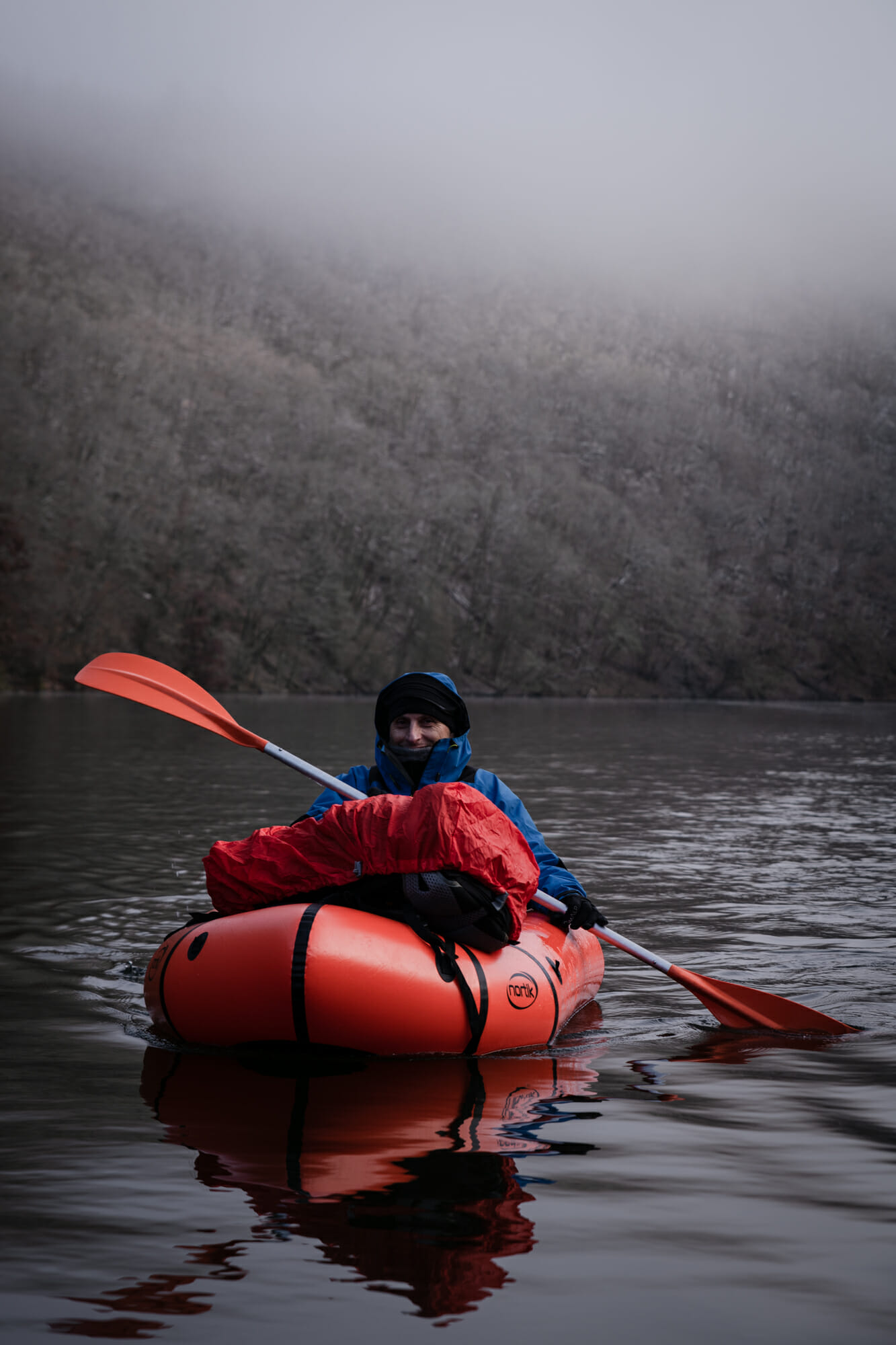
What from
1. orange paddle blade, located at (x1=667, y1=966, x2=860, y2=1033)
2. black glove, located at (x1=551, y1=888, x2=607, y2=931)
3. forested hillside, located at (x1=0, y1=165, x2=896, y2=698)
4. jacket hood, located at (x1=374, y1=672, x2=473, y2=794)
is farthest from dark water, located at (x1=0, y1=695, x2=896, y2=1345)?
forested hillside, located at (x1=0, y1=165, x2=896, y2=698)

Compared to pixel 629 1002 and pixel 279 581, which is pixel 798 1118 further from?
pixel 279 581

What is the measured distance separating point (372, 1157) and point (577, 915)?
220cm

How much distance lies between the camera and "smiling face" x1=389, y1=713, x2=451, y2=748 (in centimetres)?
596

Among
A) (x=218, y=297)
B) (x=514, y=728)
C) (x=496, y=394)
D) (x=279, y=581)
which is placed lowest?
(x=514, y=728)

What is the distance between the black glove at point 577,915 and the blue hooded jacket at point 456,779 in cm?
6

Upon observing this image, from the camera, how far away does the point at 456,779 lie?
6055 millimetres

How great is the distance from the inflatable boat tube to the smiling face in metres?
1.06

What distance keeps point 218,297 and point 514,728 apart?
126 m

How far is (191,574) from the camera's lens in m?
96.2

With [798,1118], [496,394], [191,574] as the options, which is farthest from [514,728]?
[496,394]

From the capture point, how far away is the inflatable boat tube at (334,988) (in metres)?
4.88

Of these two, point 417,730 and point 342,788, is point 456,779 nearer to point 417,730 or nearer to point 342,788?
point 417,730

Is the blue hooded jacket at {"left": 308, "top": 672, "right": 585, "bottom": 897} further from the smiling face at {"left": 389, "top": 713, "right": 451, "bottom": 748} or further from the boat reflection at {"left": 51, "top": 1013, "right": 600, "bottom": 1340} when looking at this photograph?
the boat reflection at {"left": 51, "top": 1013, "right": 600, "bottom": 1340}

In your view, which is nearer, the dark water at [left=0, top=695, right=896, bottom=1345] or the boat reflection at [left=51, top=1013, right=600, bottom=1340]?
the dark water at [left=0, top=695, right=896, bottom=1345]
